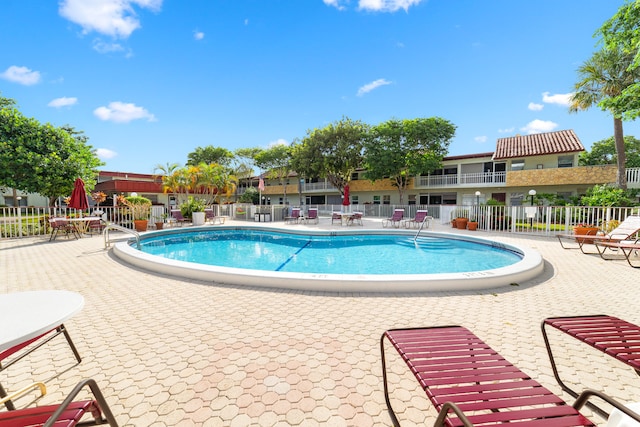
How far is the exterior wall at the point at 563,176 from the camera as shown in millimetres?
19781

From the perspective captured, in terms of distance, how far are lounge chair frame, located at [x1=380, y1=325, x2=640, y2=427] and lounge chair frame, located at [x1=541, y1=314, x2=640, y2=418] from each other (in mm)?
642

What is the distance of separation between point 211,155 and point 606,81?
40.5 m

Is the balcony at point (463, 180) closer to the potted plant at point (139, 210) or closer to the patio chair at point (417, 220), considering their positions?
the patio chair at point (417, 220)

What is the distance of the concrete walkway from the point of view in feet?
7.41

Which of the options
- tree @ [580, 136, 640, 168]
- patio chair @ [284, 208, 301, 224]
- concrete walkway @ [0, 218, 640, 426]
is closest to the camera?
concrete walkway @ [0, 218, 640, 426]

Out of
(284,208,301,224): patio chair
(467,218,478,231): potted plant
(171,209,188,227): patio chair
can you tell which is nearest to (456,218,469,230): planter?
(467,218,478,231): potted plant

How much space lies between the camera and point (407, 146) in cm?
2583

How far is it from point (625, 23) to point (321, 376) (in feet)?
48.9

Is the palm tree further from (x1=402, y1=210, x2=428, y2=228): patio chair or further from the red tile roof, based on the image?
(x1=402, y1=210, x2=428, y2=228): patio chair

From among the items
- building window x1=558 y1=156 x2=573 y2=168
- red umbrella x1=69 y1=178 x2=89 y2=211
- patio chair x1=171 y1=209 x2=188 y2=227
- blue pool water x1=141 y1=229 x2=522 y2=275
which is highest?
building window x1=558 y1=156 x2=573 y2=168

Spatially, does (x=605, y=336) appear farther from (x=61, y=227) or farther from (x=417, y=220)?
(x=61, y=227)

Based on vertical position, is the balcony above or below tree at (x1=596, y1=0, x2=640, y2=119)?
below

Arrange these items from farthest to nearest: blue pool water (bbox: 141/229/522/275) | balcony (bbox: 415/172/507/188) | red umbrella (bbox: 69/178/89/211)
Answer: balcony (bbox: 415/172/507/188) → red umbrella (bbox: 69/178/89/211) → blue pool water (bbox: 141/229/522/275)

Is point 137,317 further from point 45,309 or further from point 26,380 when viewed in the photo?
point 45,309
